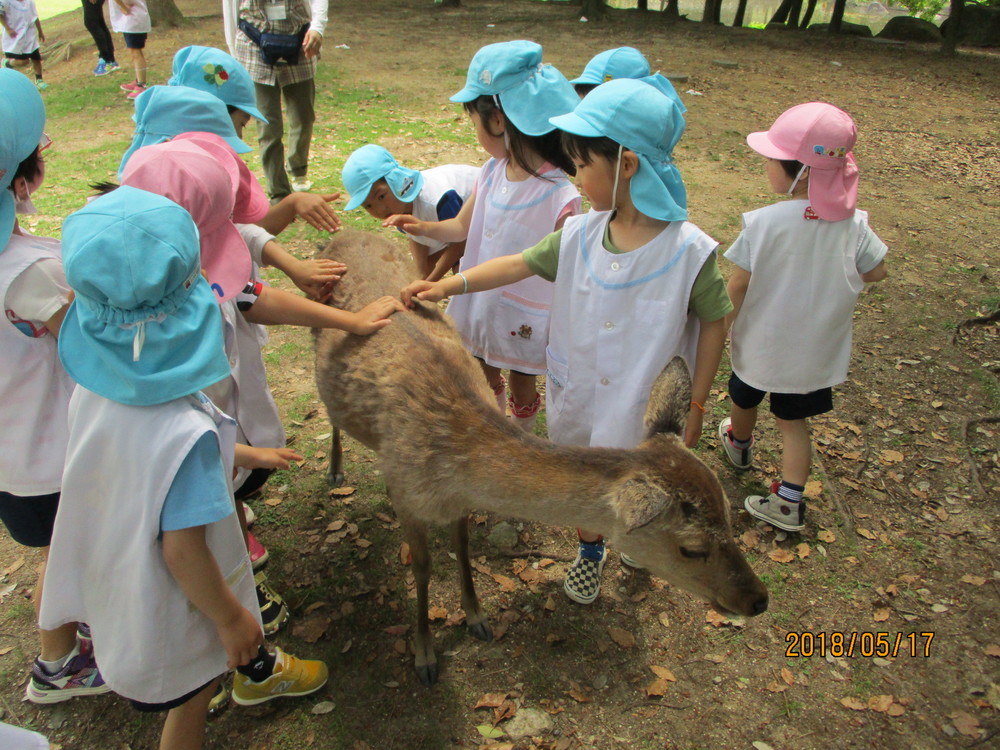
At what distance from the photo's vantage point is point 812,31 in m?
21.3

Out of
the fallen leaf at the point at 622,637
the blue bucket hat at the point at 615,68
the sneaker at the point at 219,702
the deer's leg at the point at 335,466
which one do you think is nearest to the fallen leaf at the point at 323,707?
the sneaker at the point at 219,702

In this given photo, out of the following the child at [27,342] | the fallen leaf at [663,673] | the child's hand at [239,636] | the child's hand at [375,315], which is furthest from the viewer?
the fallen leaf at [663,673]

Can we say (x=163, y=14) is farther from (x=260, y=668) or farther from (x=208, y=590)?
(x=208, y=590)

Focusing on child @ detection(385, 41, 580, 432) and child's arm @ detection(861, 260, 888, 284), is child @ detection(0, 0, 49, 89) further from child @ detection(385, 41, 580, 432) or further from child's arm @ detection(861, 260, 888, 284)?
child's arm @ detection(861, 260, 888, 284)

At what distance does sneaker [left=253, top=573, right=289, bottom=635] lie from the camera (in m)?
3.43

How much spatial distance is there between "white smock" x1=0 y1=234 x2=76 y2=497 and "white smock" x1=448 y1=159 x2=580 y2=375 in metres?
2.06

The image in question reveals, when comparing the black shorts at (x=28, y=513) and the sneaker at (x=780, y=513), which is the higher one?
the black shorts at (x=28, y=513)

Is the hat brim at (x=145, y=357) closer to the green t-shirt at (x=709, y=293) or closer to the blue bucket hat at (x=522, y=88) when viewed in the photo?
the green t-shirt at (x=709, y=293)

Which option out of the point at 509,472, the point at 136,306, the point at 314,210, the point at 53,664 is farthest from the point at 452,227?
the point at 53,664

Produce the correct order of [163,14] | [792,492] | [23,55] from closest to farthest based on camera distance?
[792,492], [23,55], [163,14]

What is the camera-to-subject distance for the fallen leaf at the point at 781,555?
12.7ft

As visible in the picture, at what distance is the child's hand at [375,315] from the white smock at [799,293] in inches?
73.2

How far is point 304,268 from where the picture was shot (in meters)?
3.34

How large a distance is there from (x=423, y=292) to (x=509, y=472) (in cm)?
111
